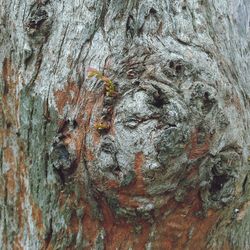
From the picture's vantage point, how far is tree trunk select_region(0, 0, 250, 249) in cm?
176

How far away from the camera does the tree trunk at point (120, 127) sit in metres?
1.76

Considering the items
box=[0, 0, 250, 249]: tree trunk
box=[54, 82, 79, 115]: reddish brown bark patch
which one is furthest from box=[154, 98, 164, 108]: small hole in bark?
box=[54, 82, 79, 115]: reddish brown bark patch

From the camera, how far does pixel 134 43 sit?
187cm

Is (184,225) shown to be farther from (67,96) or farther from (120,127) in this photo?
(67,96)

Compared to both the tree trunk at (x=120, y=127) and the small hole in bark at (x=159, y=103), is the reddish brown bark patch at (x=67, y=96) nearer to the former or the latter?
the tree trunk at (x=120, y=127)

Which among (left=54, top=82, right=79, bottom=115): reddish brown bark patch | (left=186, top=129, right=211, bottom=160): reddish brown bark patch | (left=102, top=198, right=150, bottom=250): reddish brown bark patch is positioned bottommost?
(left=102, top=198, right=150, bottom=250): reddish brown bark patch

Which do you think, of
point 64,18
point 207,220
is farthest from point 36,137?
point 207,220

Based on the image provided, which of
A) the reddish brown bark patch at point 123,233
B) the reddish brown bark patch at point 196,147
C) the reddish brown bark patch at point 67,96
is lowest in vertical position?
the reddish brown bark patch at point 123,233

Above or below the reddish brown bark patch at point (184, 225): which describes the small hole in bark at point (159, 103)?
above

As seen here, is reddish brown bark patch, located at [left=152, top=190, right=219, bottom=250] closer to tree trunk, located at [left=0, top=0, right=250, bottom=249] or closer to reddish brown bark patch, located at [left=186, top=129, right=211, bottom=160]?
tree trunk, located at [left=0, top=0, right=250, bottom=249]

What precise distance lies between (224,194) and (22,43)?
0.77 meters

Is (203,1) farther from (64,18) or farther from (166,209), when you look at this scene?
(166,209)

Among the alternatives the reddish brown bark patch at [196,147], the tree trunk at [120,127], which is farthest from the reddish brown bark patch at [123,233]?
the reddish brown bark patch at [196,147]

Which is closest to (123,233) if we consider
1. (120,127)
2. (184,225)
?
(184,225)
